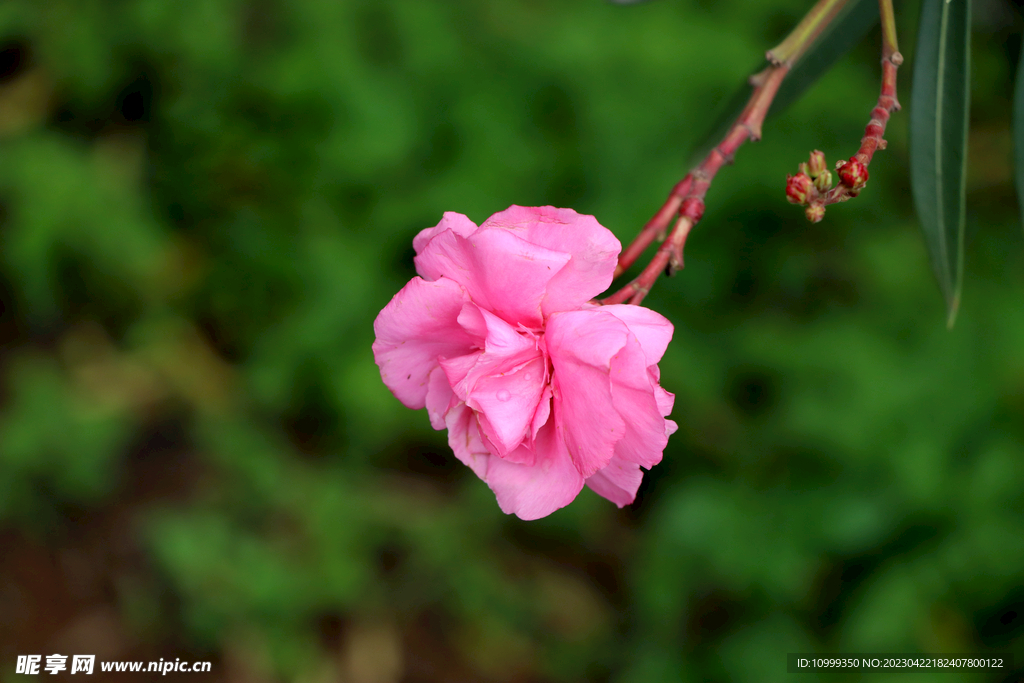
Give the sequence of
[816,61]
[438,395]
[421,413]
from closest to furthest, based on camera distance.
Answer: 1. [438,395]
2. [816,61]
3. [421,413]

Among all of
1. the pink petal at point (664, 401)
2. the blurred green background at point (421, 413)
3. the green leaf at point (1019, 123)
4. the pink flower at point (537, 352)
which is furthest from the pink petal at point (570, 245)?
the blurred green background at point (421, 413)

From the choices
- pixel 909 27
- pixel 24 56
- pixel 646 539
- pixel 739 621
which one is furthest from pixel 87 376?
pixel 909 27

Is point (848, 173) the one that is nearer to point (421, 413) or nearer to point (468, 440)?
point (468, 440)

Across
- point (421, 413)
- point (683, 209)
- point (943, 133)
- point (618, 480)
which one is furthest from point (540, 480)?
point (421, 413)

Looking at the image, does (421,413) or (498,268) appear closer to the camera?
(498,268)

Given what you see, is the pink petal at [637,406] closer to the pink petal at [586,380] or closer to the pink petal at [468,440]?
the pink petal at [586,380]

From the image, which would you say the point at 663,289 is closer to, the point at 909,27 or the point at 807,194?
the point at 909,27

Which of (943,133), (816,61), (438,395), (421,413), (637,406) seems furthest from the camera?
(421,413)

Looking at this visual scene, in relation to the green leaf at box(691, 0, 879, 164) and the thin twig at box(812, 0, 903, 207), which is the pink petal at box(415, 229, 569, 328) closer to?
the thin twig at box(812, 0, 903, 207)
